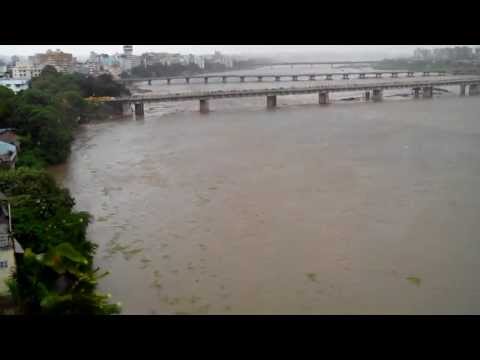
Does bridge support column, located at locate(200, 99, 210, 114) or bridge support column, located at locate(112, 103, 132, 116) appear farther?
bridge support column, located at locate(200, 99, 210, 114)

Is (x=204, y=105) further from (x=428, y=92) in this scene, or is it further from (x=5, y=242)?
(x=5, y=242)

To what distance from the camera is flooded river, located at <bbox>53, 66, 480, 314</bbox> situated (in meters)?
3.04

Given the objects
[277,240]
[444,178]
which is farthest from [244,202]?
[444,178]

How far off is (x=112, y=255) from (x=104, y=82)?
33.1 ft

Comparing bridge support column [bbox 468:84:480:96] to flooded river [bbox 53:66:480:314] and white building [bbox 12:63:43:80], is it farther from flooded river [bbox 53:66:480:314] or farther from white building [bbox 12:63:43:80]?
white building [bbox 12:63:43:80]

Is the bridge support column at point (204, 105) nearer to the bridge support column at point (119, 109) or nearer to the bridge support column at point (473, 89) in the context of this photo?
the bridge support column at point (119, 109)

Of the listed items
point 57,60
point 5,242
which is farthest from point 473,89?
point 57,60

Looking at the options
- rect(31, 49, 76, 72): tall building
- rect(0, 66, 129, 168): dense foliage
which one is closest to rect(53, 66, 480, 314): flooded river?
rect(0, 66, 129, 168): dense foliage

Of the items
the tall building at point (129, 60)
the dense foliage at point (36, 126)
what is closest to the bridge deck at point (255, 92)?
the dense foliage at point (36, 126)

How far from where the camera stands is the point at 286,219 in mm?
4238

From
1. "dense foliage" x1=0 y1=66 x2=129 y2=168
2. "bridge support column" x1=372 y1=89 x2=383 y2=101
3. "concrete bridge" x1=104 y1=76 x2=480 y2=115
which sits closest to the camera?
"dense foliage" x1=0 y1=66 x2=129 y2=168

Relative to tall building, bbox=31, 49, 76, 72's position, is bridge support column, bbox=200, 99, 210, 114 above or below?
below

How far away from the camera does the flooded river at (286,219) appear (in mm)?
3043

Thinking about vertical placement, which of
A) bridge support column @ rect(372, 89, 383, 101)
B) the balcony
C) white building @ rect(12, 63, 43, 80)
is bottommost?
the balcony
